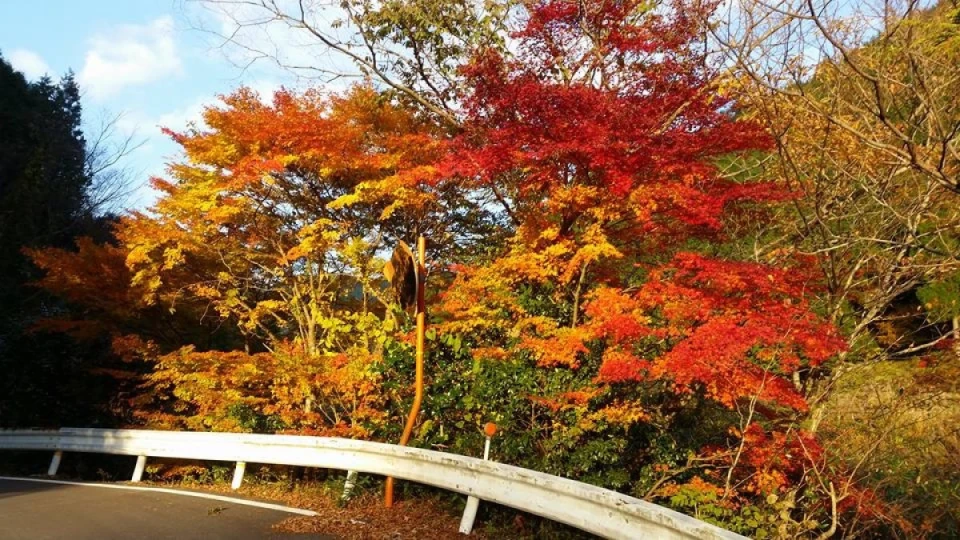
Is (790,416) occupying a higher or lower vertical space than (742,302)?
lower

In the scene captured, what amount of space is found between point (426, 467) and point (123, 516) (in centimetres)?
281

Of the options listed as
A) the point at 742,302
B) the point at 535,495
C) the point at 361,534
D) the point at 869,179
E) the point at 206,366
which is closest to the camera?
the point at 535,495

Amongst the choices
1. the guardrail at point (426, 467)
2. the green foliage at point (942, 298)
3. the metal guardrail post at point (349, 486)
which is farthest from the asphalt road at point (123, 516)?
the green foliage at point (942, 298)

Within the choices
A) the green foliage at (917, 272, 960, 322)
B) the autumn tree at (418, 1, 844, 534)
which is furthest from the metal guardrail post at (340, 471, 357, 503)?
the green foliage at (917, 272, 960, 322)

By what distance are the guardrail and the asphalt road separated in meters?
0.79

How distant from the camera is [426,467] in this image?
6.49m

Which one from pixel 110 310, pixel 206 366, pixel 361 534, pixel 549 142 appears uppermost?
pixel 549 142

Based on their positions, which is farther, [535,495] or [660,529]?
[535,495]

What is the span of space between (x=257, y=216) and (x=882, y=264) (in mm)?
9935

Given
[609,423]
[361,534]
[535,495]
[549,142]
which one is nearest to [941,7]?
[549,142]

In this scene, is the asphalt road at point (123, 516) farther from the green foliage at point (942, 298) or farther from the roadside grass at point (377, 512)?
the green foliage at point (942, 298)

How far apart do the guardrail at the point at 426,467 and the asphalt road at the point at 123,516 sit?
794 mm

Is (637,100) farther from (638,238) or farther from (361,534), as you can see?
(361,534)

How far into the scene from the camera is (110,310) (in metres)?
13.8
